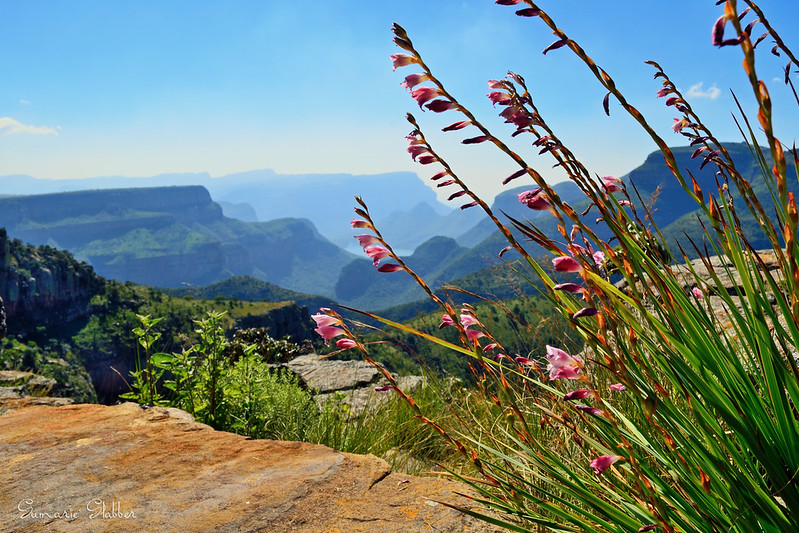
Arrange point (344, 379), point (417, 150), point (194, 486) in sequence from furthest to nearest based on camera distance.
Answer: point (344, 379) < point (194, 486) < point (417, 150)

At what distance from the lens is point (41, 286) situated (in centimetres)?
7044

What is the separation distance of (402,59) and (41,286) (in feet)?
283

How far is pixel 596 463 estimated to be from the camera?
1.21m

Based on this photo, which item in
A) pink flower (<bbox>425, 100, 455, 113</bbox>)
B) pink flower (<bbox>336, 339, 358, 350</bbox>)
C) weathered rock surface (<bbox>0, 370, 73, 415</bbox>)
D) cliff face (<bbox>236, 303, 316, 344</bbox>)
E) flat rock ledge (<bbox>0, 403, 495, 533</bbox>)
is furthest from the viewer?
cliff face (<bbox>236, 303, 316, 344</bbox>)

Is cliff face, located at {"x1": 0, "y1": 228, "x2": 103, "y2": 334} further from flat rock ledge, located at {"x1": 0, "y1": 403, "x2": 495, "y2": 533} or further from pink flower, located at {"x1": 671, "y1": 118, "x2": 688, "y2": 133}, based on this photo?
pink flower, located at {"x1": 671, "y1": 118, "x2": 688, "y2": 133}

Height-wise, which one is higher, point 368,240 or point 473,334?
point 368,240

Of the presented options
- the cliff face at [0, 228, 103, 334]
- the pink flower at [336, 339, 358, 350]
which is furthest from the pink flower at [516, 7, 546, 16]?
the cliff face at [0, 228, 103, 334]

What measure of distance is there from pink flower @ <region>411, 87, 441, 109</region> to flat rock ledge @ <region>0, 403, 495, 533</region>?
141 centimetres

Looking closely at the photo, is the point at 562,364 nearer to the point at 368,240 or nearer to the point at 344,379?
the point at 368,240

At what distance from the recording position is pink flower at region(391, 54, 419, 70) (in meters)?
1.38

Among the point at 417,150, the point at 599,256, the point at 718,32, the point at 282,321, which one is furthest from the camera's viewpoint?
the point at 282,321

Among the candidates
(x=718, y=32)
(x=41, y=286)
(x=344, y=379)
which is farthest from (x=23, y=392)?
(x=41, y=286)

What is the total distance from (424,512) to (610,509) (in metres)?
1.01

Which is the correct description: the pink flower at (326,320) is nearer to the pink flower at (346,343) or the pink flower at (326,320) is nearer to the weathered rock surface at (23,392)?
the pink flower at (346,343)
